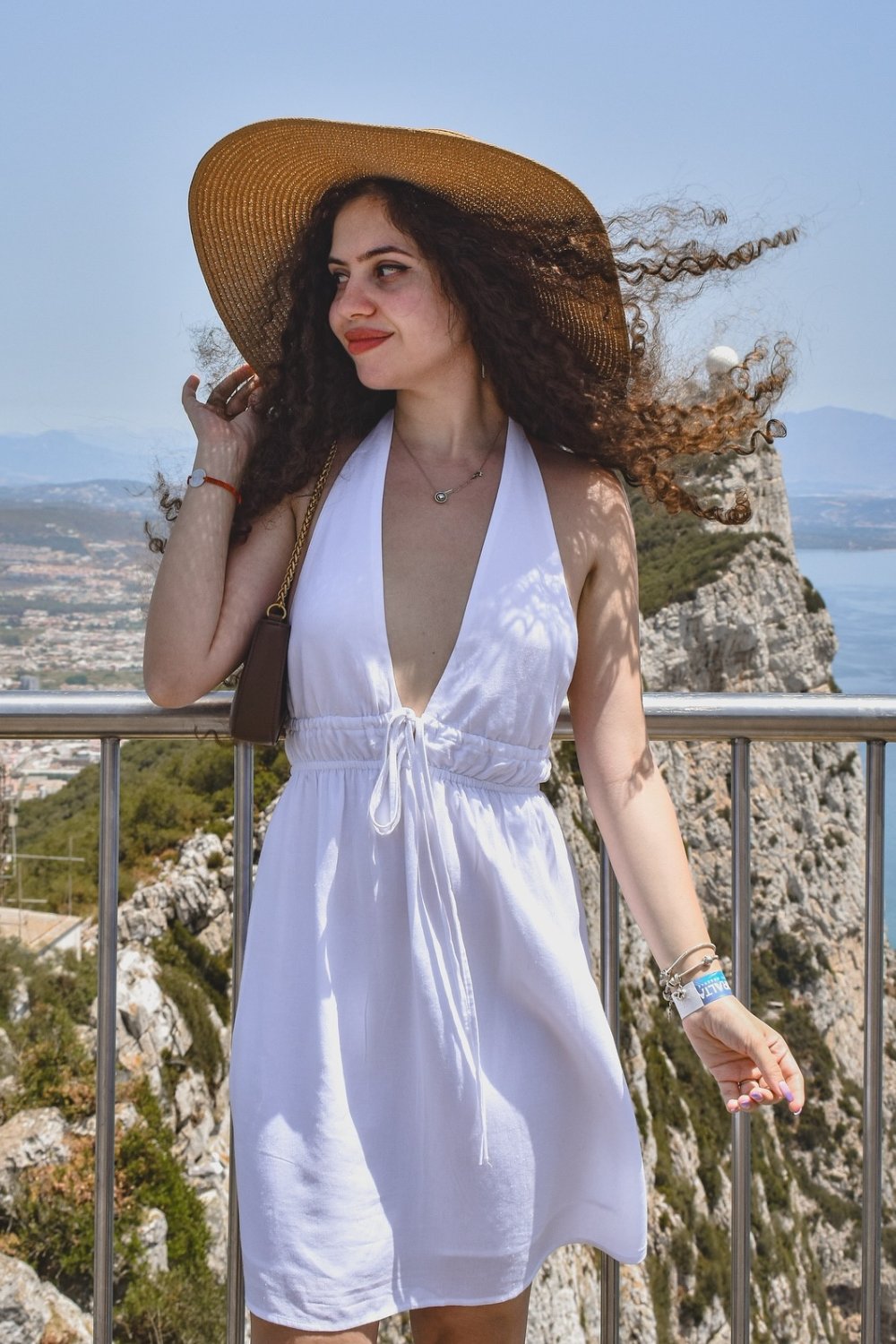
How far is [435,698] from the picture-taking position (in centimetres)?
159

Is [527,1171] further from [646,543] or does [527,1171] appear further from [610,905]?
[646,543]

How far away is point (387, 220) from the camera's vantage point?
5.76ft

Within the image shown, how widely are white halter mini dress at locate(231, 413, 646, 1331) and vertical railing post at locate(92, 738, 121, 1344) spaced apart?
0.39 meters

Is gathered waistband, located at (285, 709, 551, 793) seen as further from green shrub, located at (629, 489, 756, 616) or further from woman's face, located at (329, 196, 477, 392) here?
green shrub, located at (629, 489, 756, 616)

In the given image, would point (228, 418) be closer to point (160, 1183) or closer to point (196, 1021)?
point (196, 1021)

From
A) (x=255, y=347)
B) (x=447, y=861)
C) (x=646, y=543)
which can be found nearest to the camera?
(x=447, y=861)

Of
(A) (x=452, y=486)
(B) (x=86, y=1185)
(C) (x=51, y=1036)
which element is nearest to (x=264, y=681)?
(A) (x=452, y=486)

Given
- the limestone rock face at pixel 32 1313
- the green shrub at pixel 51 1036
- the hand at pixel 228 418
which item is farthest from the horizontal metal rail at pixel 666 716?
the green shrub at pixel 51 1036

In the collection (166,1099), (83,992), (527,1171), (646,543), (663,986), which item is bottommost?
(166,1099)

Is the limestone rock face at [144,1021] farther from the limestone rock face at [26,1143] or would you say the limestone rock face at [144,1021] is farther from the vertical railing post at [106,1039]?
the vertical railing post at [106,1039]

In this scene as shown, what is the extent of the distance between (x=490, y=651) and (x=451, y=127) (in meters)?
0.68

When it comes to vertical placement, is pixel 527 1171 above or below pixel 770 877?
above

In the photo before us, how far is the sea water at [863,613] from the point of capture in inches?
2359

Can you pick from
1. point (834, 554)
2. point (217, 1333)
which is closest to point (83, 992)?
point (217, 1333)
